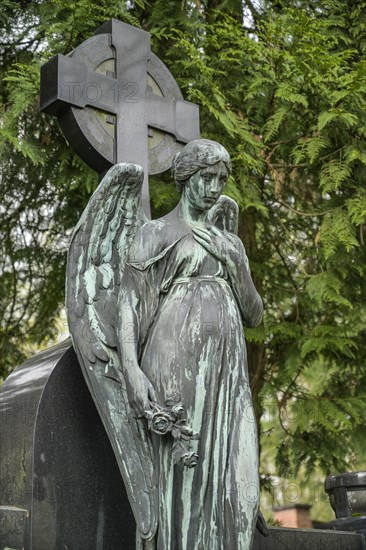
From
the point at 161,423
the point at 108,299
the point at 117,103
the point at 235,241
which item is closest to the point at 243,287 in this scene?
the point at 235,241

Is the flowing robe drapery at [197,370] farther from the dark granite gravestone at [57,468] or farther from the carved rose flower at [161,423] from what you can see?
the dark granite gravestone at [57,468]

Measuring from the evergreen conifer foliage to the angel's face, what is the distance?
2733mm

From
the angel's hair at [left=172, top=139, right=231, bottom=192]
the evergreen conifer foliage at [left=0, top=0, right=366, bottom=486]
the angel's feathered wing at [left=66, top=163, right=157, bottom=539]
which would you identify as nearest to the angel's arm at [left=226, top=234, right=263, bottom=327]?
the angel's hair at [left=172, top=139, right=231, bottom=192]

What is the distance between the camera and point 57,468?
4.61 metres

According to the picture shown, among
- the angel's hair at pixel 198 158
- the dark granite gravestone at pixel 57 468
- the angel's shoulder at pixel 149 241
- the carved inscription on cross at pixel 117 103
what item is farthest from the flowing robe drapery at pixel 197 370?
the carved inscription on cross at pixel 117 103

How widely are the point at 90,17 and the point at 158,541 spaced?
4572 mm

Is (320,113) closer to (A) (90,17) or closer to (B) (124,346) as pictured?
(A) (90,17)

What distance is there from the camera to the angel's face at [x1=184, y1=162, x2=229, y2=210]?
4.47 meters

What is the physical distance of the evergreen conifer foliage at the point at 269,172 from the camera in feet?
24.7

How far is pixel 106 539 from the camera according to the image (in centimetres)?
469

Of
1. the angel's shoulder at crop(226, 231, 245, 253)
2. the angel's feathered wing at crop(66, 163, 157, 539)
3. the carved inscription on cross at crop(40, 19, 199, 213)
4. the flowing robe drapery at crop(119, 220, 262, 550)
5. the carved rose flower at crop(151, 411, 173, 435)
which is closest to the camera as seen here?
the carved rose flower at crop(151, 411, 173, 435)

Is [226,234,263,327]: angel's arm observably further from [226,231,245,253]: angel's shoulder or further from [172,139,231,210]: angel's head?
[172,139,231,210]: angel's head

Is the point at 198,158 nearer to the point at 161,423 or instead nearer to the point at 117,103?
the point at 117,103

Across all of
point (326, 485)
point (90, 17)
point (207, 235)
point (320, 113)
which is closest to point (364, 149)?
point (320, 113)
